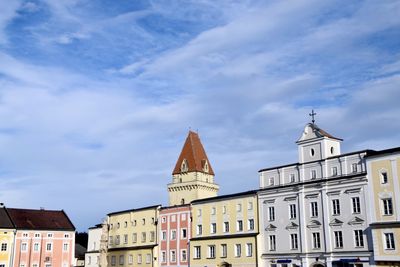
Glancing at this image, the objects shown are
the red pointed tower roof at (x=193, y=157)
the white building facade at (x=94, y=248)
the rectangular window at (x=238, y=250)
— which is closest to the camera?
the rectangular window at (x=238, y=250)


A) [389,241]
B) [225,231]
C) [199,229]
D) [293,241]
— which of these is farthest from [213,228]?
[389,241]

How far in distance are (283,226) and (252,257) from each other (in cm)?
634

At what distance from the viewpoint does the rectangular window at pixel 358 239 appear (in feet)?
183

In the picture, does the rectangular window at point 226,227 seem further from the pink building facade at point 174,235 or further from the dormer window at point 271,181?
the dormer window at point 271,181

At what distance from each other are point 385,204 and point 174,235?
35.6 meters

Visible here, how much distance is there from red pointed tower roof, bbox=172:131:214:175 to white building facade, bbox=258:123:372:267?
37044mm

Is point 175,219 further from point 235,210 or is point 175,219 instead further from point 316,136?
point 316,136

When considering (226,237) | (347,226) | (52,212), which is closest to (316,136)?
(347,226)

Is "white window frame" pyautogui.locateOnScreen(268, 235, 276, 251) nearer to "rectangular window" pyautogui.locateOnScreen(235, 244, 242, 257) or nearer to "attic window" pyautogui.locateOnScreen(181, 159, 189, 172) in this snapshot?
"rectangular window" pyautogui.locateOnScreen(235, 244, 242, 257)

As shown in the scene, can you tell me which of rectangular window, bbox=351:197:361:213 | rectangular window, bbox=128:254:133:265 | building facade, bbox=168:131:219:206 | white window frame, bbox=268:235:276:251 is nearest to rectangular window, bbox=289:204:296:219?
white window frame, bbox=268:235:276:251

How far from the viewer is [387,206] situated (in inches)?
2128

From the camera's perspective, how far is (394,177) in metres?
53.8

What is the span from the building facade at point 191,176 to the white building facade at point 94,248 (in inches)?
658

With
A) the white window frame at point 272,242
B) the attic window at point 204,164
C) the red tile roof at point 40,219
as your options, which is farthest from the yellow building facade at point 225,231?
the red tile roof at point 40,219
